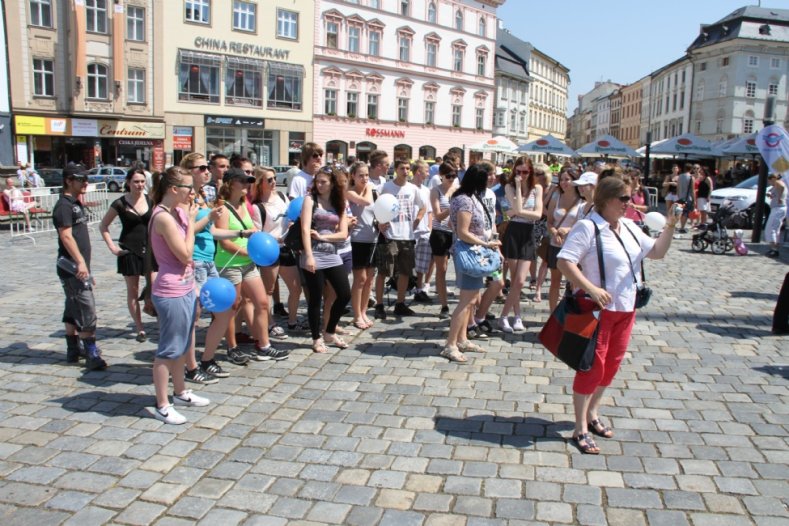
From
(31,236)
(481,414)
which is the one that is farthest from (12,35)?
(481,414)

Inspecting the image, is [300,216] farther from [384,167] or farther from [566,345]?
[566,345]

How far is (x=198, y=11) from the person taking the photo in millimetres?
39781

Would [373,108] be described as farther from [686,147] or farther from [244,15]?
[686,147]

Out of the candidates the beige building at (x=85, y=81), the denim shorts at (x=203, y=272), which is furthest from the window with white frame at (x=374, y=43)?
the denim shorts at (x=203, y=272)

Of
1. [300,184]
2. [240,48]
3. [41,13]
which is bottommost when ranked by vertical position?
[300,184]

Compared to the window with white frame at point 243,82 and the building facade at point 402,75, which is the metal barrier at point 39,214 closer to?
the window with white frame at point 243,82

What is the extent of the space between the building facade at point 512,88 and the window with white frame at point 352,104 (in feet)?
67.2

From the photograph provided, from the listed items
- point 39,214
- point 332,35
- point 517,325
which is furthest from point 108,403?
point 332,35

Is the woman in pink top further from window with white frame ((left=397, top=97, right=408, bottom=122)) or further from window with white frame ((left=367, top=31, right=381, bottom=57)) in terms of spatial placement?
window with white frame ((left=397, top=97, right=408, bottom=122))

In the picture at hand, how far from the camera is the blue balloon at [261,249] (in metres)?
5.76

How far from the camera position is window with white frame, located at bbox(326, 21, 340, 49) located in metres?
45.6

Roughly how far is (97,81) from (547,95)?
60338mm

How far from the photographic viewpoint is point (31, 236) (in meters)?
14.8

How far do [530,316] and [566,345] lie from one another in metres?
4.05
